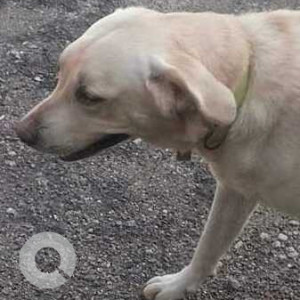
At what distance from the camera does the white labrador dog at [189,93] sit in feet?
6.66

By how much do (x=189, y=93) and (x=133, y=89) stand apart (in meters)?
0.15

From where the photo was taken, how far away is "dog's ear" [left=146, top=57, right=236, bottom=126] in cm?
197

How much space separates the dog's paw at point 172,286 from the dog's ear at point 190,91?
876 mm

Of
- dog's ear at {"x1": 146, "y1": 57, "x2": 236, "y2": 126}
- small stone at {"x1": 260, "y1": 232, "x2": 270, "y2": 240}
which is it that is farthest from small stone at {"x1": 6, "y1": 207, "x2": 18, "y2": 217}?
dog's ear at {"x1": 146, "y1": 57, "x2": 236, "y2": 126}

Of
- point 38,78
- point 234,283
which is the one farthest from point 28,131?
point 38,78

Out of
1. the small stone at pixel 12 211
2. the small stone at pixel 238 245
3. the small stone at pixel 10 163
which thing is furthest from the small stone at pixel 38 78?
the small stone at pixel 238 245

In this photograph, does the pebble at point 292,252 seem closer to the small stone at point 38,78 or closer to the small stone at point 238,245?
the small stone at point 238,245

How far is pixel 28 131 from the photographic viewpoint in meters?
2.19

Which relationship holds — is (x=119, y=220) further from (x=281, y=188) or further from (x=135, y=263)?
(x=281, y=188)

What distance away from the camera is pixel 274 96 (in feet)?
6.95

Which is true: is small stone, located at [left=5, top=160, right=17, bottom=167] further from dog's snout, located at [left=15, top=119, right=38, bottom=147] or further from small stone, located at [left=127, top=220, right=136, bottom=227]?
dog's snout, located at [left=15, top=119, right=38, bottom=147]

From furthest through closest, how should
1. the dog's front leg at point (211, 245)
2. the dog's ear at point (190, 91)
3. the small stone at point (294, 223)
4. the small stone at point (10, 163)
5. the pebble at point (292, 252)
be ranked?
the small stone at point (10, 163) < the small stone at point (294, 223) < the pebble at point (292, 252) < the dog's front leg at point (211, 245) < the dog's ear at point (190, 91)

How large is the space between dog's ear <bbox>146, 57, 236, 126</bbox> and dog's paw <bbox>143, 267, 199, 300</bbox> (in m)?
0.88

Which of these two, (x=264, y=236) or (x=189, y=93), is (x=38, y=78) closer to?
(x=264, y=236)
